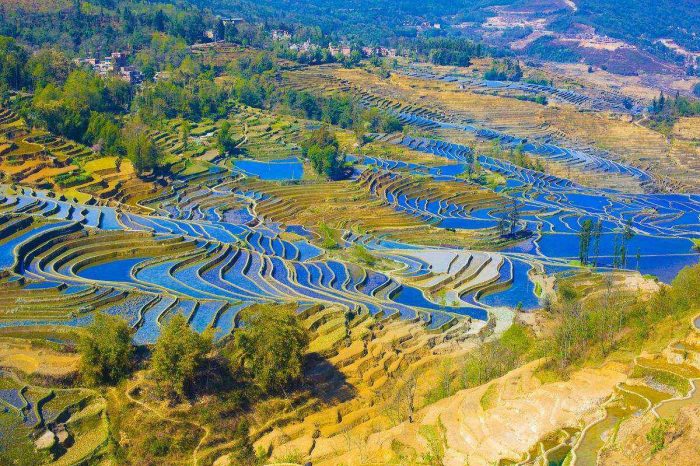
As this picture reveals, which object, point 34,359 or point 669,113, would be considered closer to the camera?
point 34,359

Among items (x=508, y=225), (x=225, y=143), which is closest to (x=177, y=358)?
(x=508, y=225)

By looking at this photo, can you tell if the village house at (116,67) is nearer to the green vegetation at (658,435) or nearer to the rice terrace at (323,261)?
the rice terrace at (323,261)

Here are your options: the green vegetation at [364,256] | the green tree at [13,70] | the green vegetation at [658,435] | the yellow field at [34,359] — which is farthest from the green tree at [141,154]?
the green vegetation at [658,435]

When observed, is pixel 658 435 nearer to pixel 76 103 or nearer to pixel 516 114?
pixel 76 103

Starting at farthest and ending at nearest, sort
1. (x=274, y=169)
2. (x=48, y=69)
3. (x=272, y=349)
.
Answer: (x=48, y=69), (x=274, y=169), (x=272, y=349)

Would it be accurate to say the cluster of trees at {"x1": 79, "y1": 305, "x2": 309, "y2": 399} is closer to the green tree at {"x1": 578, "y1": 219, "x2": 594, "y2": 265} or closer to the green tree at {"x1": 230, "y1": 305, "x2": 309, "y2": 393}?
the green tree at {"x1": 230, "y1": 305, "x2": 309, "y2": 393}

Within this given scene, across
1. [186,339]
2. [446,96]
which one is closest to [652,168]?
[446,96]
